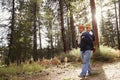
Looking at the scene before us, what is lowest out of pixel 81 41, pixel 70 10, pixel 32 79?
pixel 32 79

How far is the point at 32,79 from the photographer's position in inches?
386

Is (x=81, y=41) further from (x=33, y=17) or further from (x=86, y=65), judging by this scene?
(x=33, y=17)

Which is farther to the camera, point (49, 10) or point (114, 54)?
point (49, 10)

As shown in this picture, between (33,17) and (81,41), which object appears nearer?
(81,41)

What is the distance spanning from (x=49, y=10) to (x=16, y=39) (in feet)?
20.0

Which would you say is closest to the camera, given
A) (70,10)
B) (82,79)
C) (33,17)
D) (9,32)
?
(82,79)

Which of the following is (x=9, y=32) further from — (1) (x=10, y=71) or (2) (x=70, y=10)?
(1) (x=10, y=71)

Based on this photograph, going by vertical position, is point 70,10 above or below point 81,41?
above

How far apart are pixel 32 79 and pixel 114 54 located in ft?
22.3

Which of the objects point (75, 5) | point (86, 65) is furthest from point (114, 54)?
point (75, 5)

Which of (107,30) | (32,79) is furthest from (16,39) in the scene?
(107,30)

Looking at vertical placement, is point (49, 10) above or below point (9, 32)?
above

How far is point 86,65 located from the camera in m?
8.79

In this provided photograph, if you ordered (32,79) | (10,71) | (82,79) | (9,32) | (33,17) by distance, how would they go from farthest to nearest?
(33,17)
(9,32)
(10,71)
(32,79)
(82,79)
